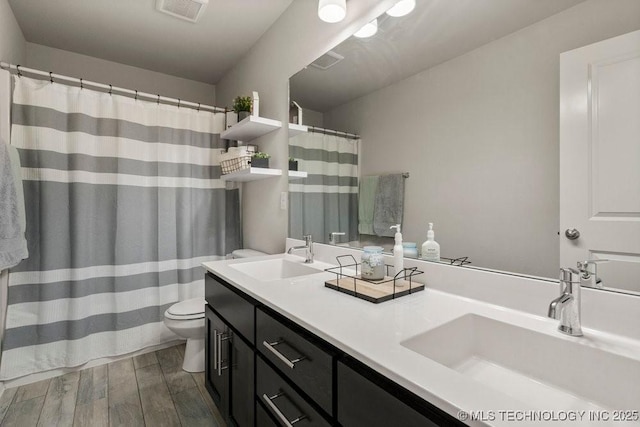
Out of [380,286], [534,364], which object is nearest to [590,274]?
[534,364]

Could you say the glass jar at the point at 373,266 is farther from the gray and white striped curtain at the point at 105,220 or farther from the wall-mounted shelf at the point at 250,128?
the gray and white striped curtain at the point at 105,220

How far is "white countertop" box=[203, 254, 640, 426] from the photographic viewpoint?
0.51 meters

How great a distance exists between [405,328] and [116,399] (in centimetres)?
188

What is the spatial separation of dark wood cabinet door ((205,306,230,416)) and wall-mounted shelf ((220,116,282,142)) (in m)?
1.20

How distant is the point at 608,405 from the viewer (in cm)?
64

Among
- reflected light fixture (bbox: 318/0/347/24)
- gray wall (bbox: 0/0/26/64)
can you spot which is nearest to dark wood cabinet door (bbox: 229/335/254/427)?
reflected light fixture (bbox: 318/0/347/24)

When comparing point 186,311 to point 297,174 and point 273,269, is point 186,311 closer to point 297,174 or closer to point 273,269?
point 273,269

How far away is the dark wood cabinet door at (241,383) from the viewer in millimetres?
1144

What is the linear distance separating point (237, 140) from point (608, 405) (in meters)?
2.54

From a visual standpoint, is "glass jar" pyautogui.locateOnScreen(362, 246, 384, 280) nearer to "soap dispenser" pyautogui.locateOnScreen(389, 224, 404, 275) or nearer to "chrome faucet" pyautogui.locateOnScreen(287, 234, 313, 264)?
"soap dispenser" pyautogui.locateOnScreen(389, 224, 404, 275)

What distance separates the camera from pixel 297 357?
33.7 inches

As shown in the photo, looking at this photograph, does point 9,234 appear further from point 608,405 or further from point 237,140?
point 608,405

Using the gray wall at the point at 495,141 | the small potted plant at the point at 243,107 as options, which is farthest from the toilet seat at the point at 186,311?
the gray wall at the point at 495,141

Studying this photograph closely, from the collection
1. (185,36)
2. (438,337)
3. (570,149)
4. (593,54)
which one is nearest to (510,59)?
(593,54)
